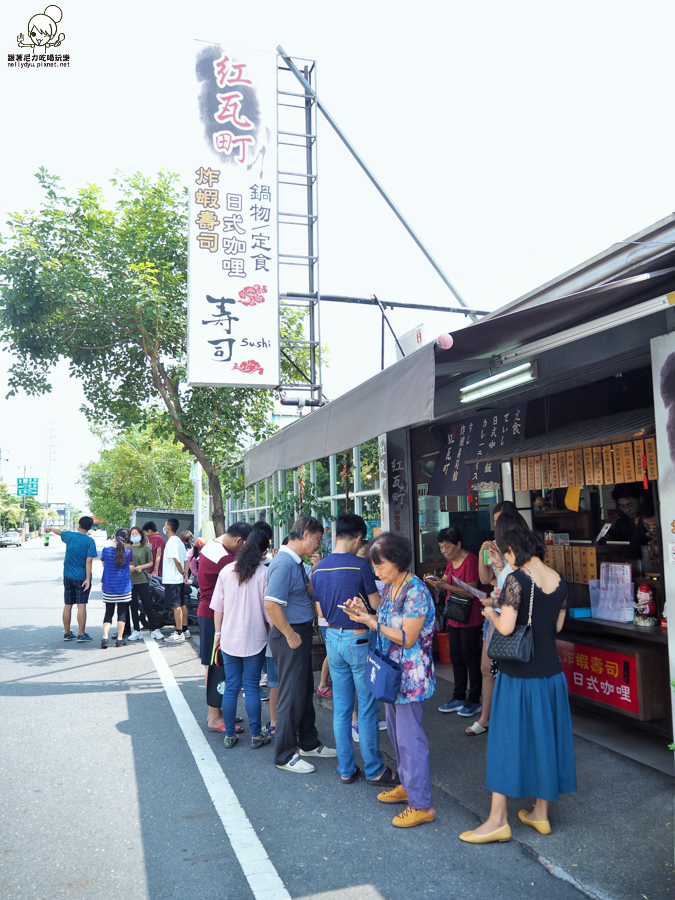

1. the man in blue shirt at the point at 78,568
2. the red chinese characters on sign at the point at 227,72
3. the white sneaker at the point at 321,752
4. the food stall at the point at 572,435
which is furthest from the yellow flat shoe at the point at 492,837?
the red chinese characters on sign at the point at 227,72

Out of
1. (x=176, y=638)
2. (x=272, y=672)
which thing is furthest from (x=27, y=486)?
(x=272, y=672)

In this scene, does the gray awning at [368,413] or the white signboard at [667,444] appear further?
the gray awning at [368,413]

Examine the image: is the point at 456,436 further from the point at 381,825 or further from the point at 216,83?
the point at 216,83

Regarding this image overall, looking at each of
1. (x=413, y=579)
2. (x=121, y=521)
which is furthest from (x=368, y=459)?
(x=121, y=521)

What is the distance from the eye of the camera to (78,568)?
Result: 9820 mm

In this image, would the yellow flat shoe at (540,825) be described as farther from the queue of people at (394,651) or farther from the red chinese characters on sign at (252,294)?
the red chinese characters on sign at (252,294)

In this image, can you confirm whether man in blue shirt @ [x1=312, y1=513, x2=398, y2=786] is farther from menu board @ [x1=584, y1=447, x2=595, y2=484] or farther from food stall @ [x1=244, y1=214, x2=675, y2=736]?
menu board @ [x1=584, y1=447, x2=595, y2=484]

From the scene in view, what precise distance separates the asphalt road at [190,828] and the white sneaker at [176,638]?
13.2ft

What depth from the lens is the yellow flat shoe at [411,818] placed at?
368 cm

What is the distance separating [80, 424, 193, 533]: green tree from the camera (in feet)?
96.9

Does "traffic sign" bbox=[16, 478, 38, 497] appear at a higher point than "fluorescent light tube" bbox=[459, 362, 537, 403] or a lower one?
higher

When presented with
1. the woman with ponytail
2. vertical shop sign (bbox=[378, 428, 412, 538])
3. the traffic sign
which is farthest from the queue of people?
the traffic sign

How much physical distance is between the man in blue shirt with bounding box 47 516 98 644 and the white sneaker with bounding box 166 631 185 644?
4.29ft

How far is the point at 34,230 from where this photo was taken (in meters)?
10.7
